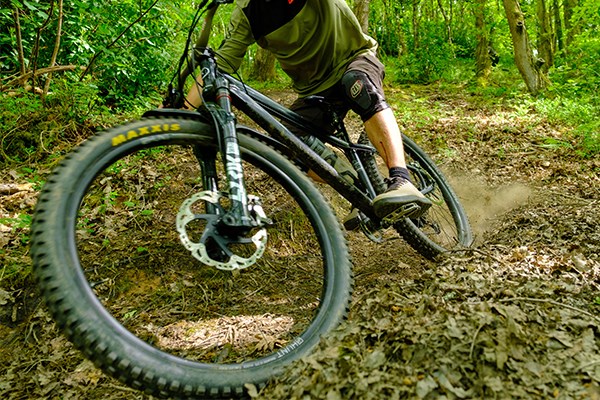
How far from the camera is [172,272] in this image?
8.79 ft

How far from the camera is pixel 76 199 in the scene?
1.44 meters

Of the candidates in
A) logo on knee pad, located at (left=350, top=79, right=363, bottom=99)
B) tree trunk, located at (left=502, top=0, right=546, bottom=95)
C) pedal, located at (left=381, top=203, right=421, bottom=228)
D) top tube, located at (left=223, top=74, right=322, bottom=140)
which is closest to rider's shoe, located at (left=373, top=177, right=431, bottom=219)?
pedal, located at (left=381, top=203, right=421, bottom=228)

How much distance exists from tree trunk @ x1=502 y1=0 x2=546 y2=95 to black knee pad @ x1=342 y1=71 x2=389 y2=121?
6.75 m

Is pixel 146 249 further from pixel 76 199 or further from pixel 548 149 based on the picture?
pixel 548 149

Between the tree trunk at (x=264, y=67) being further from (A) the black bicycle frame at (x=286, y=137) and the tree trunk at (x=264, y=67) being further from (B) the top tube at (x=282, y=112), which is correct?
(A) the black bicycle frame at (x=286, y=137)

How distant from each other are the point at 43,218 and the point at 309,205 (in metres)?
1.05

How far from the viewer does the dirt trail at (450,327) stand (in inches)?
44.1

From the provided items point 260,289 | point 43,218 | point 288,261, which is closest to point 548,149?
point 288,261

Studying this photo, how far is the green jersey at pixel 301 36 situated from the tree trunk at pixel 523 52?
6592 millimetres

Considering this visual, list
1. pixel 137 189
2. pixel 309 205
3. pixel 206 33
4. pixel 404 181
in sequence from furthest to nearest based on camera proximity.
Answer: pixel 137 189 < pixel 404 181 < pixel 206 33 < pixel 309 205

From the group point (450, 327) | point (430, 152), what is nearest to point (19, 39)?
point (450, 327)

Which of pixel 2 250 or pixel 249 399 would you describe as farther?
pixel 2 250

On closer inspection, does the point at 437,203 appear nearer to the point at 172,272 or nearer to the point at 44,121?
the point at 172,272

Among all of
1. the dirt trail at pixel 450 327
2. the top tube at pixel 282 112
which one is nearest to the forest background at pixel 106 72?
the dirt trail at pixel 450 327
